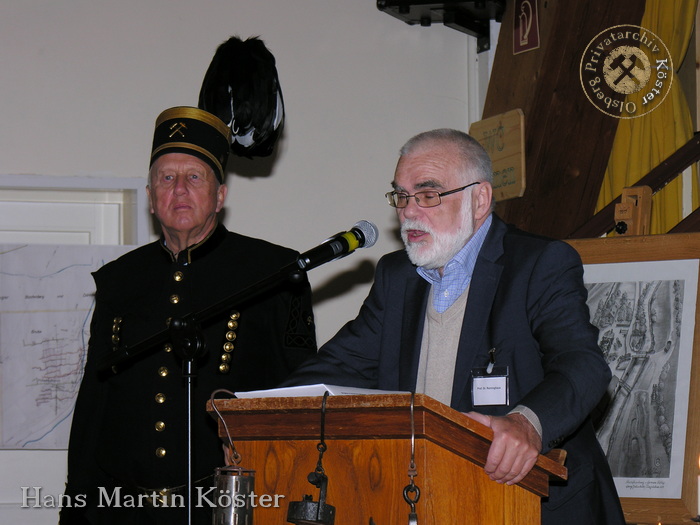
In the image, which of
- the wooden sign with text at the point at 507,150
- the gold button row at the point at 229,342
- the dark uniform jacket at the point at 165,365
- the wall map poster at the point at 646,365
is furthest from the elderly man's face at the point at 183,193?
the wooden sign with text at the point at 507,150

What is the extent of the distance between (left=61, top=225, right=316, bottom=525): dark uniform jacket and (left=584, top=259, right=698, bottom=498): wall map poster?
46.9 inches

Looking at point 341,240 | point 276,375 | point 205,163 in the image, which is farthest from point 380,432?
point 205,163

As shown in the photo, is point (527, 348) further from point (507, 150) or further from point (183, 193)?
point (507, 150)

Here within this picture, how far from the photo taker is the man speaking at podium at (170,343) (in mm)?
3184

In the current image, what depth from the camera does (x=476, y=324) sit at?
2516 mm

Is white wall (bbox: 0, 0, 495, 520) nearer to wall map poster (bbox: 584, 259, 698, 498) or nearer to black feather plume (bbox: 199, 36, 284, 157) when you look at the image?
black feather plume (bbox: 199, 36, 284, 157)

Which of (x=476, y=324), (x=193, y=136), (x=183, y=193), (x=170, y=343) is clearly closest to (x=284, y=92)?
(x=193, y=136)

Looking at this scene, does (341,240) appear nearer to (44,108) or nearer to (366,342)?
(366,342)

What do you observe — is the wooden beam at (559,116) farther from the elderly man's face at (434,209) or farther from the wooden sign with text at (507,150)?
the elderly man's face at (434,209)

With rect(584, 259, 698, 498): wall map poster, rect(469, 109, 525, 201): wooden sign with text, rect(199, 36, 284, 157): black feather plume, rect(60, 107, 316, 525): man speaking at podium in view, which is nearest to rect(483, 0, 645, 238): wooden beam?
rect(469, 109, 525, 201): wooden sign with text

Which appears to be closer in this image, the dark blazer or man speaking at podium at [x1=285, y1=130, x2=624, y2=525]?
the dark blazer

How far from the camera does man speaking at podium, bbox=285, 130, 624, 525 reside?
7.66 feet

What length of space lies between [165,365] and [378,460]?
1.59m

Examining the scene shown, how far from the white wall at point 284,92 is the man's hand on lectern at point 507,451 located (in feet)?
10.4
